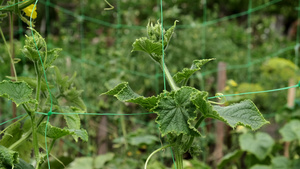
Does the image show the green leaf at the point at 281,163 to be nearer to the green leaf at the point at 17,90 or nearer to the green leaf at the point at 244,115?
the green leaf at the point at 244,115

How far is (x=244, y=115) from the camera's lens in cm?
81

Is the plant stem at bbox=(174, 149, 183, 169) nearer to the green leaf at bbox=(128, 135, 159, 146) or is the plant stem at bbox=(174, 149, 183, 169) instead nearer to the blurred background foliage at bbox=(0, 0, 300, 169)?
the blurred background foliage at bbox=(0, 0, 300, 169)

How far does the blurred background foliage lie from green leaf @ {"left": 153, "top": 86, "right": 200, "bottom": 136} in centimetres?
56

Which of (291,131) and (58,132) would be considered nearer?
(58,132)

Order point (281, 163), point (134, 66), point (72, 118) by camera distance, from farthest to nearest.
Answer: point (134, 66) < point (281, 163) < point (72, 118)

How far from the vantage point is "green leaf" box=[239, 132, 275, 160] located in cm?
203

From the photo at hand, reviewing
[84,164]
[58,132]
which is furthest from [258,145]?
[58,132]

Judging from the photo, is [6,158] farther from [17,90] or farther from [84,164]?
[84,164]

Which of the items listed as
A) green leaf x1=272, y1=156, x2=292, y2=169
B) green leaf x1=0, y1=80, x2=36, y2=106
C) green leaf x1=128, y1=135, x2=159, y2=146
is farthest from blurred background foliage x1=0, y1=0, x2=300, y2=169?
green leaf x1=0, y1=80, x2=36, y2=106

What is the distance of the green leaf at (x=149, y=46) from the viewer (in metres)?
0.81

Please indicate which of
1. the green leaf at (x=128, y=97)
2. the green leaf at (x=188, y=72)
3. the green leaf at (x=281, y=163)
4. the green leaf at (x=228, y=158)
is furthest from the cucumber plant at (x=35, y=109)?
the green leaf at (x=281, y=163)

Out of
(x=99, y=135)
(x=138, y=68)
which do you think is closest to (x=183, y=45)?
(x=138, y=68)

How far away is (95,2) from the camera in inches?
162

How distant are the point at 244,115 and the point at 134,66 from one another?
209 centimetres
